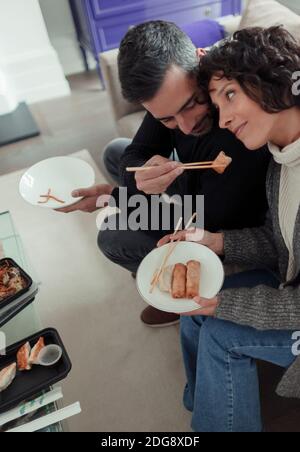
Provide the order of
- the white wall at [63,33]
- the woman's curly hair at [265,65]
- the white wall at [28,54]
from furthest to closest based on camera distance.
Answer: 1. the white wall at [63,33]
2. the white wall at [28,54]
3. the woman's curly hair at [265,65]

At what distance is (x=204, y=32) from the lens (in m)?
1.83

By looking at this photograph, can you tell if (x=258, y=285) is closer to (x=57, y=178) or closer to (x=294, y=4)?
(x=57, y=178)

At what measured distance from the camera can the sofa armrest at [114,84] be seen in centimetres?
185

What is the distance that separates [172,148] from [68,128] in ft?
4.89

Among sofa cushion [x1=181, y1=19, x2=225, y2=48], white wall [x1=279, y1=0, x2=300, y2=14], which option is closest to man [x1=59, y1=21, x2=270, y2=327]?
sofa cushion [x1=181, y1=19, x2=225, y2=48]

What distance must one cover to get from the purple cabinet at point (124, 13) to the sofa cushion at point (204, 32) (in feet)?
2.88

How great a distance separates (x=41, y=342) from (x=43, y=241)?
1.00 m

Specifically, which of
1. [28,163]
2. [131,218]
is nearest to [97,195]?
[131,218]

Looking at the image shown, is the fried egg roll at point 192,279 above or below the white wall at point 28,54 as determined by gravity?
below

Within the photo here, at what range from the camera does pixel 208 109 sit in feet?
3.29

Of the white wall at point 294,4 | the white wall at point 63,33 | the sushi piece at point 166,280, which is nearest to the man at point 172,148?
the sushi piece at point 166,280

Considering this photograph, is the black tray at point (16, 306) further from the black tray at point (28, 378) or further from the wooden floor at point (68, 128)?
the wooden floor at point (68, 128)

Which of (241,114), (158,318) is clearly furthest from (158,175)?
(158,318)

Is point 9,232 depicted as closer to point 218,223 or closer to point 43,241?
point 43,241
